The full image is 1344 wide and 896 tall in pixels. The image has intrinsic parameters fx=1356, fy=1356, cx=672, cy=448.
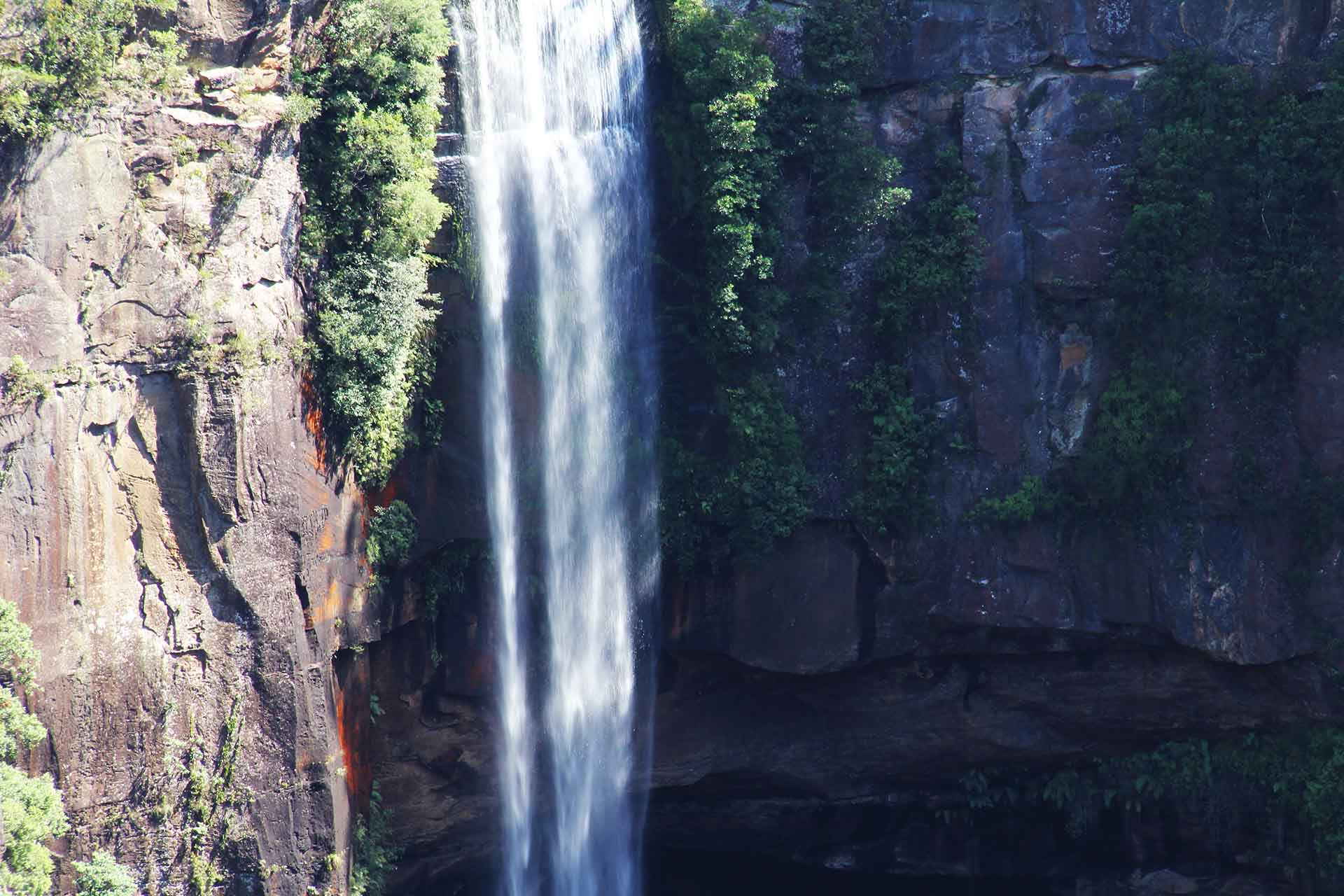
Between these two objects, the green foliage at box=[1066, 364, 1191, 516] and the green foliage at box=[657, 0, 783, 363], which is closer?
the green foliage at box=[657, 0, 783, 363]

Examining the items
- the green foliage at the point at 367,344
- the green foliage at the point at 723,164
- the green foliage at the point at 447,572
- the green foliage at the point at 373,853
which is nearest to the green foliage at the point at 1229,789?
the green foliage at the point at 723,164

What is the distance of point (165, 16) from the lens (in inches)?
468

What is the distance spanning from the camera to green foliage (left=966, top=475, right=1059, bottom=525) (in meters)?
15.3

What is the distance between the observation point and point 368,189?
13594 mm

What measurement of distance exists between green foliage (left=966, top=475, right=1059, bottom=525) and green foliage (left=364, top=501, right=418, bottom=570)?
21.0 feet

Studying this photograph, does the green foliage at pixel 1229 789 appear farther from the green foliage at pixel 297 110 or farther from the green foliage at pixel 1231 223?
the green foliage at pixel 297 110

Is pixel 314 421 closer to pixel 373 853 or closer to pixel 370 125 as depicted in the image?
pixel 370 125

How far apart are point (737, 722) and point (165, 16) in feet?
32.6

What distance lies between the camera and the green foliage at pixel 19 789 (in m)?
10.9

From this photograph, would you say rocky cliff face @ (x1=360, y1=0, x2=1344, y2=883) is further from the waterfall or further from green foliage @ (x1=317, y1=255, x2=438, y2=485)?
green foliage @ (x1=317, y1=255, x2=438, y2=485)

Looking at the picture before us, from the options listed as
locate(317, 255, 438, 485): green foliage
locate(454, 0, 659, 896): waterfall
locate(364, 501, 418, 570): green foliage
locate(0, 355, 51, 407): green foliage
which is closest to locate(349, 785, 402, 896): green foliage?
locate(454, 0, 659, 896): waterfall

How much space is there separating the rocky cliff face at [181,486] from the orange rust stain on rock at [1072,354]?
8.02 m

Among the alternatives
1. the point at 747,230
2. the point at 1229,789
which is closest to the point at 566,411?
the point at 747,230

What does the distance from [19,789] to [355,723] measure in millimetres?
3867
